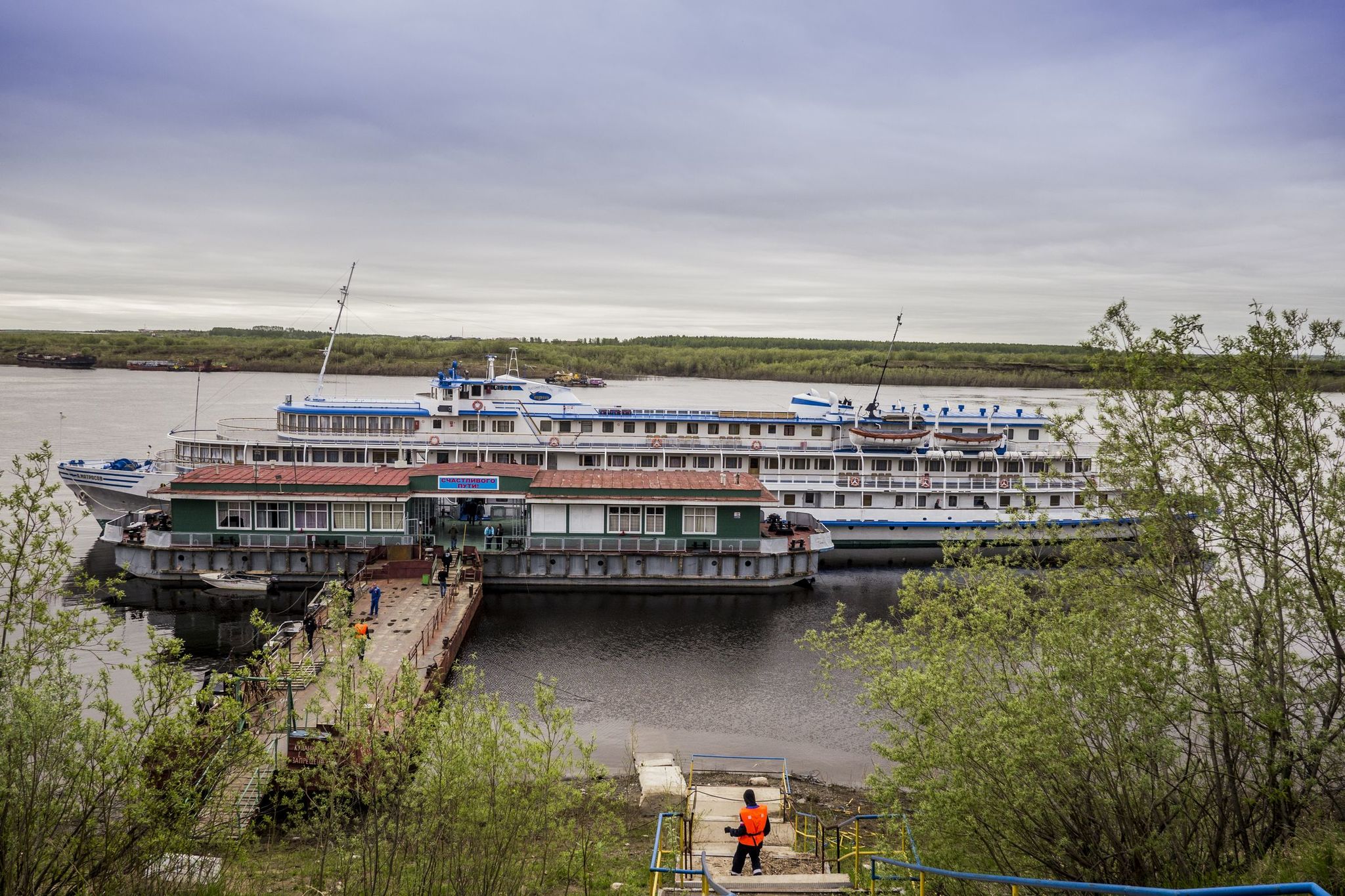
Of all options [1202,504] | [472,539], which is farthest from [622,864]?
[472,539]

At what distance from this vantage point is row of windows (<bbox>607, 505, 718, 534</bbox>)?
3862 centimetres

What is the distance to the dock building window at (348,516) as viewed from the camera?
3791 cm

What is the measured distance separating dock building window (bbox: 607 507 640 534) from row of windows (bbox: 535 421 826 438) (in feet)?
27.3

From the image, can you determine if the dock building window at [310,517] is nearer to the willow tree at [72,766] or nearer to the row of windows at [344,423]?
the row of windows at [344,423]

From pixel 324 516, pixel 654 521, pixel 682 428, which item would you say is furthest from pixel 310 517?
pixel 682 428

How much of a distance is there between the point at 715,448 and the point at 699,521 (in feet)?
26.0

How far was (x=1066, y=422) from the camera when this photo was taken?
13.9 meters

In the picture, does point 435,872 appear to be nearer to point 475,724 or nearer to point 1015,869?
point 475,724

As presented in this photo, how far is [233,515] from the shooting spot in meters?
37.3

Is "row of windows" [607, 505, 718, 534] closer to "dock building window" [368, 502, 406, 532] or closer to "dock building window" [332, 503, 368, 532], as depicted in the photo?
"dock building window" [368, 502, 406, 532]

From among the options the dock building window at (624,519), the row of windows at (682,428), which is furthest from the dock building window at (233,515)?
the dock building window at (624,519)

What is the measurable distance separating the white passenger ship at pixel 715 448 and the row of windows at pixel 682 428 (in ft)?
0.22

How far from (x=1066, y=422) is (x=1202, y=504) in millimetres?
2547

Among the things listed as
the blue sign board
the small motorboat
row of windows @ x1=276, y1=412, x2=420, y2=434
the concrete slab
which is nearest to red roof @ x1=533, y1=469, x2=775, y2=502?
the blue sign board
